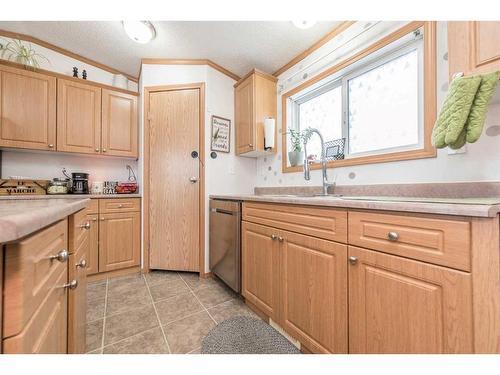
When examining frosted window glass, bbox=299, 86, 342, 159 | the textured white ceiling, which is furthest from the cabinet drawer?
frosted window glass, bbox=299, 86, 342, 159

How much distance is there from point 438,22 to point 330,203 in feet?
4.14

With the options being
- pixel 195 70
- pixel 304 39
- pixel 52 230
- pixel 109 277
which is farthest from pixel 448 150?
pixel 109 277

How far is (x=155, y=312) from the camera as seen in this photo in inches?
61.1

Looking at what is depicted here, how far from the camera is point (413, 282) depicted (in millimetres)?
733

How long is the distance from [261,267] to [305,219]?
0.53 m

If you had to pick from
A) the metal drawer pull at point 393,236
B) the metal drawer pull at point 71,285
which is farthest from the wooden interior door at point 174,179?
the metal drawer pull at point 393,236

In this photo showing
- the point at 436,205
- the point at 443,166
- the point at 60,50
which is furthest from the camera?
the point at 60,50

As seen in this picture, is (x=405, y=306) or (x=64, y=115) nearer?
(x=405, y=306)

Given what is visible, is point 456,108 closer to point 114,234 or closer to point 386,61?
point 386,61

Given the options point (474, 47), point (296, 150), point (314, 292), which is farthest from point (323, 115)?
point (314, 292)

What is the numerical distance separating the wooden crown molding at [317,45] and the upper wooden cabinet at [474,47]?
1.03 metres

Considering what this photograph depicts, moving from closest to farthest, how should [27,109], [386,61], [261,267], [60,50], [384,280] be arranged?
[384,280], [261,267], [386,61], [27,109], [60,50]

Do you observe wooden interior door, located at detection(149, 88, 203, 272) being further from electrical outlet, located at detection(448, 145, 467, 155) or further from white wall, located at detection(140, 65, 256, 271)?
electrical outlet, located at detection(448, 145, 467, 155)
